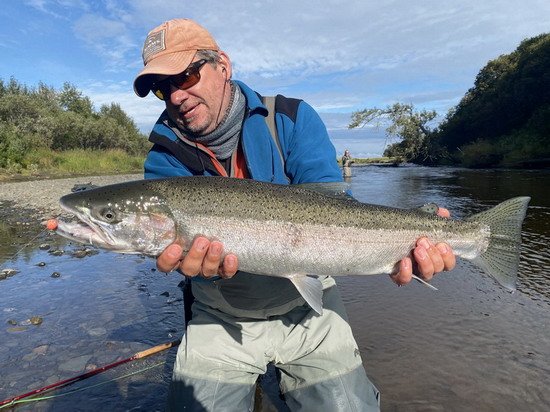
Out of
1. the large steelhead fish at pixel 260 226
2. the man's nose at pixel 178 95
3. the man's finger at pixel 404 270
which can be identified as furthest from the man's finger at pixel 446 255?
the man's nose at pixel 178 95

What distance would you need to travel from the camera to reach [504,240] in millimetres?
3377

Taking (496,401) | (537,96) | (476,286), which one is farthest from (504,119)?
(496,401)

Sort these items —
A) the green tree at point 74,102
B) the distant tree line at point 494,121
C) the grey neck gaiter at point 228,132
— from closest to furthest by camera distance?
the grey neck gaiter at point 228,132 < the distant tree line at point 494,121 < the green tree at point 74,102

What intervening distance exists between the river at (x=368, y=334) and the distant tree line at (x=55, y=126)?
98.6 ft

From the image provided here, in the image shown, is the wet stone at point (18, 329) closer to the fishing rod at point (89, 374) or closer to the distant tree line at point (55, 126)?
the fishing rod at point (89, 374)

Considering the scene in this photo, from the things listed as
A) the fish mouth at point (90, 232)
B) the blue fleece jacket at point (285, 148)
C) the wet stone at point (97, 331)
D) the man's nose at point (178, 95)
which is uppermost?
the man's nose at point (178, 95)

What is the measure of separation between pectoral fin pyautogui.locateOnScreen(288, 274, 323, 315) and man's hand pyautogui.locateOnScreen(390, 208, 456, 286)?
0.69 meters

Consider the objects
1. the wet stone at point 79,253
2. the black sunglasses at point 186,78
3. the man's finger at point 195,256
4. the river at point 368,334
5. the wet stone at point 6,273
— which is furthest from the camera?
the wet stone at point 79,253

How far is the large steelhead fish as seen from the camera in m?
2.97

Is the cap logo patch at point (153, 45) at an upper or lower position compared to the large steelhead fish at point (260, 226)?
upper

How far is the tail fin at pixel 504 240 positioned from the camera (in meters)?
3.33

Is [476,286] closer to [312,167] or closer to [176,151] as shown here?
[312,167]

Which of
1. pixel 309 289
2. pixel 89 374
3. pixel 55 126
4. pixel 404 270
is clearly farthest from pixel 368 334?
pixel 55 126

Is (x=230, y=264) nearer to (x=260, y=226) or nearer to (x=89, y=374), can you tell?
(x=260, y=226)
